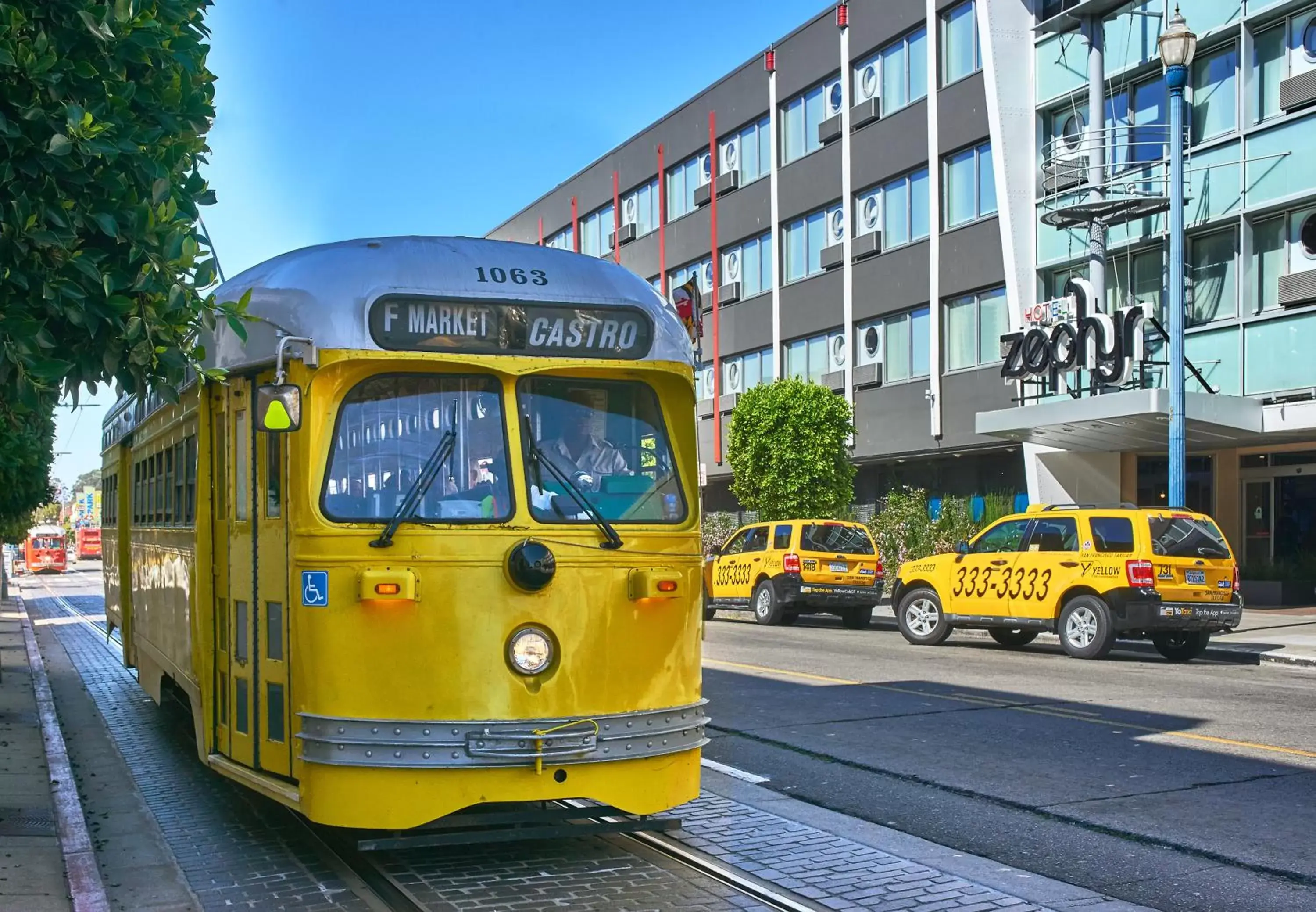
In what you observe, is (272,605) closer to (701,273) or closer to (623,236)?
(701,273)

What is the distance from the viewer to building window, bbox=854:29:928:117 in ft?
111

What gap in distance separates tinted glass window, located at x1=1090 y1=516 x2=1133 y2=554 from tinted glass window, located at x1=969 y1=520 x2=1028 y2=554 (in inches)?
47.5

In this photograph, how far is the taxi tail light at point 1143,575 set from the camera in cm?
1669

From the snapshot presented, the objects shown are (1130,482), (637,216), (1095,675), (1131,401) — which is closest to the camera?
(1095,675)

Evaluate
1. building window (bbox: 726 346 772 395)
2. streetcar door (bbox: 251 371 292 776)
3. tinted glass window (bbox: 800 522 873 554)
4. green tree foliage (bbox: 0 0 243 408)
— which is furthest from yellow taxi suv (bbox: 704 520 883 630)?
green tree foliage (bbox: 0 0 243 408)

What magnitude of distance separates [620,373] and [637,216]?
145 feet

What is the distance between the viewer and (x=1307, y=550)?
1053 inches

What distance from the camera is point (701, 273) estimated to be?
45906 millimetres

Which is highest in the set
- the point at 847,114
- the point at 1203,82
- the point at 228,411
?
the point at 847,114

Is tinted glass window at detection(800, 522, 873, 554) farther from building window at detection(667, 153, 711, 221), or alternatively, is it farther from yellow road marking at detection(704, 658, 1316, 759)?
building window at detection(667, 153, 711, 221)

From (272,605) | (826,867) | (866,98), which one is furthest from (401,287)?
(866,98)

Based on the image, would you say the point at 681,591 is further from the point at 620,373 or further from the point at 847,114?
the point at 847,114

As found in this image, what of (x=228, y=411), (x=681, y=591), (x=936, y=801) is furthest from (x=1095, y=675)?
(x=228, y=411)

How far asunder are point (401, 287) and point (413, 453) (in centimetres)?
82
